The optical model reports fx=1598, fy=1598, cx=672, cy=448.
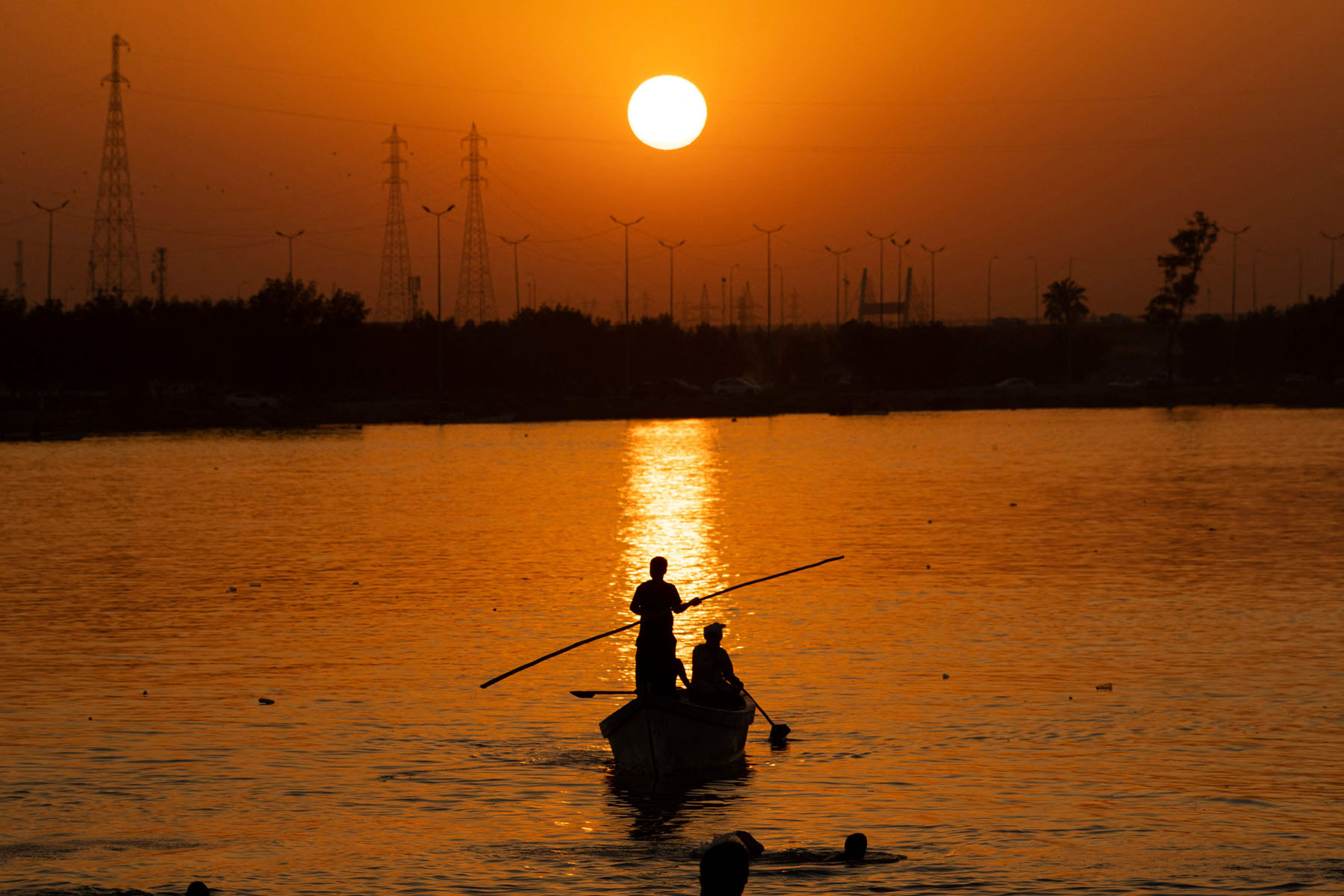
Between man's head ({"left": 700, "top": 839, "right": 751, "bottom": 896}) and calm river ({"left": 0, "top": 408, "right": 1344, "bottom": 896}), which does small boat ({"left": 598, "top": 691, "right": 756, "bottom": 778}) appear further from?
man's head ({"left": 700, "top": 839, "right": 751, "bottom": 896})

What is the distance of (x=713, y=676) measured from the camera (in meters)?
19.7

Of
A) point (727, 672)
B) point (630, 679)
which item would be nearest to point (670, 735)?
point (727, 672)

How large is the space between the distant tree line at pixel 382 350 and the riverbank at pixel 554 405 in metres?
2.62

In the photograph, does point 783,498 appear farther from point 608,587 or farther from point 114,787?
point 114,787

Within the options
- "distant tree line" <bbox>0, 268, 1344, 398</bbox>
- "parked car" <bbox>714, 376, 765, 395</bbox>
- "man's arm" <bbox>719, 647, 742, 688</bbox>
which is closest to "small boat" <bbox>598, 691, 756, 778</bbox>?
"man's arm" <bbox>719, 647, 742, 688</bbox>

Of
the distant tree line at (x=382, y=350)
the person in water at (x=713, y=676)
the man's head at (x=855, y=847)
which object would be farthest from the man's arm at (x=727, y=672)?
the distant tree line at (x=382, y=350)

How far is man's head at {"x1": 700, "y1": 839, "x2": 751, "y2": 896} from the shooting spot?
757 centimetres

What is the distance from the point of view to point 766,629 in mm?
30500

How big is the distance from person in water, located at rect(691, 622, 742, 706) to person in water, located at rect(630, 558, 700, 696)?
0.99 feet

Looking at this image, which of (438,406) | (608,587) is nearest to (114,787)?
(608,587)

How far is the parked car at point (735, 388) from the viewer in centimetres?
17888

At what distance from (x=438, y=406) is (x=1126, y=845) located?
432 ft

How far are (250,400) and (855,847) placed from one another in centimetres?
13823

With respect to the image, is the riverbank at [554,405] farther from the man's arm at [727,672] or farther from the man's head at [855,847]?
the man's head at [855,847]
